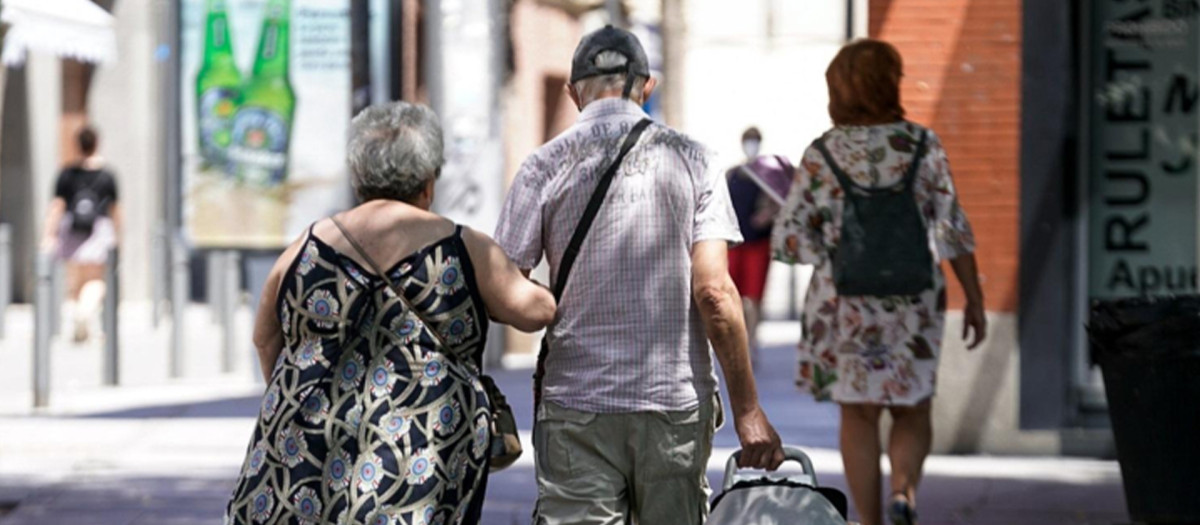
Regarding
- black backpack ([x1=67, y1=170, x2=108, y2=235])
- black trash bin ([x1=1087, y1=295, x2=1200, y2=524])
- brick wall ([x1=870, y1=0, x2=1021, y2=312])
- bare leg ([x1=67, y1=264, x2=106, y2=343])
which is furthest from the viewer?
black backpack ([x1=67, y1=170, x2=108, y2=235])

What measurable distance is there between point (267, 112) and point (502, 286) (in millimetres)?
15446

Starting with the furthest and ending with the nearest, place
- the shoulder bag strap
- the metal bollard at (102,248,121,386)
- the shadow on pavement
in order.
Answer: the metal bollard at (102,248,121,386) → the shadow on pavement → the shoulder bag strap

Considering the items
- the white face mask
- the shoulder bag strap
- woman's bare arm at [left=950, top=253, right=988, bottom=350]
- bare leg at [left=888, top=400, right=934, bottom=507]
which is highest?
the shoulder bag strap

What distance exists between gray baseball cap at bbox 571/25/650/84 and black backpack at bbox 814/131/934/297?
2174mm

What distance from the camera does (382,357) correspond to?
190 inches

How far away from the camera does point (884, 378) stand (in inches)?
290

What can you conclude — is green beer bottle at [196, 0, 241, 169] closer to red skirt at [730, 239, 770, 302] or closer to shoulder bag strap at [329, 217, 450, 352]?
red skirt at [730, 239, 770, 302]

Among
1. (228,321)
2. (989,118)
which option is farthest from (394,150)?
(228,321)

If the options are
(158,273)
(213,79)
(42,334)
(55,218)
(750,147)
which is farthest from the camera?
(158,273)

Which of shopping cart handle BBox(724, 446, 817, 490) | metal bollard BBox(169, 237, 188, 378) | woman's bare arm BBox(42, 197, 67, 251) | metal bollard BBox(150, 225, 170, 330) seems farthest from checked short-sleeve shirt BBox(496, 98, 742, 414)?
metal bollard BBox(150, 225, 170, 330)

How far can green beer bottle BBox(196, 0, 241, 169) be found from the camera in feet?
65.4

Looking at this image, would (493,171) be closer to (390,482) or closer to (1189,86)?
(1189,86)

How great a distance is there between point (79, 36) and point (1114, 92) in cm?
631

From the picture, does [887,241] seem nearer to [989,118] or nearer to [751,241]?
[989,118]
